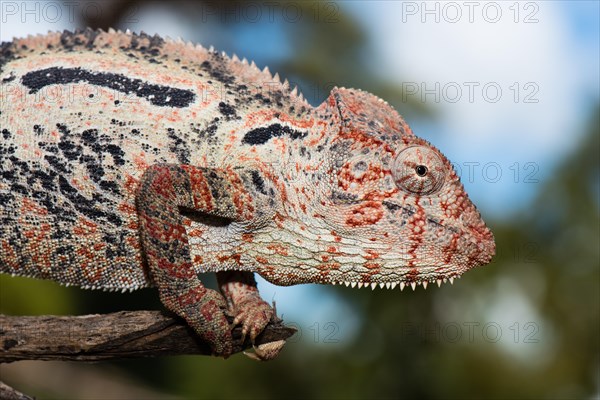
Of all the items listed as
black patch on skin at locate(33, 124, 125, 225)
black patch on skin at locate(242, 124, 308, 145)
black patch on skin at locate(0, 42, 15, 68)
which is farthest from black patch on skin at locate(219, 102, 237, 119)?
black patch on skin at locate(0, 42, 15, 68)

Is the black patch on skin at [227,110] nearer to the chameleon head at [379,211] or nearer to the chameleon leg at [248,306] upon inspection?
the chameleon head at [379,211]

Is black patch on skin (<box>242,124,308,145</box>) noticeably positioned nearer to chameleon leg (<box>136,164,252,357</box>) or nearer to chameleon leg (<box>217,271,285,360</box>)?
chameleon leg (<box>136,164,252,357</box>)

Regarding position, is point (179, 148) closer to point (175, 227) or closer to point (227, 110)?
point (227, 110)

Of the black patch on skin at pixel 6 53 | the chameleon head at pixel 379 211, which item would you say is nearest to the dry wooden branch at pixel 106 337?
the chameleon head at pixel 379 211

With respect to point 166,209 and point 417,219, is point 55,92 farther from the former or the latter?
point 417,219

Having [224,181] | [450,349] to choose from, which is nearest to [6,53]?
[224,181]

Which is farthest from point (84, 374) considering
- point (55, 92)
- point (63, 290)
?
point (55, 92)
